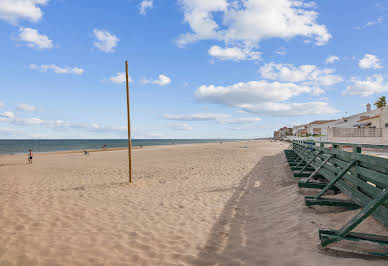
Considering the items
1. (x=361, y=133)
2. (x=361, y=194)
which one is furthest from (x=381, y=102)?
(x=361, y=194)

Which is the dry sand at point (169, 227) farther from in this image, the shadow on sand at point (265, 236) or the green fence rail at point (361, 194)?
the green fence rail at point (361, 194)

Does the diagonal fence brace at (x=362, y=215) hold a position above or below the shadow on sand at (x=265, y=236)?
above

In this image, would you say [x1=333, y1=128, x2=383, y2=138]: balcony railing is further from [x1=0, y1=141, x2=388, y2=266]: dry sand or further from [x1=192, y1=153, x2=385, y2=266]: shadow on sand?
[x1=192, y1=153, x2=385, y2=266]: shadow on sand

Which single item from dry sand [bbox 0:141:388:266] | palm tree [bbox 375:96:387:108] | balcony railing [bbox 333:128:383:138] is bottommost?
dry sand [bbox 0:141:388:266]

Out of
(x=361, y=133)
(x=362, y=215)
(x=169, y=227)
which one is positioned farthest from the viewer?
(x=361, y=133)

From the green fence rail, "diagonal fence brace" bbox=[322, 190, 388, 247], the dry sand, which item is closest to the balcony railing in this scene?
the dry sand

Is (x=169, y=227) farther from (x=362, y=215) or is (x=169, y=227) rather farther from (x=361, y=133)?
(x=361, y=133)

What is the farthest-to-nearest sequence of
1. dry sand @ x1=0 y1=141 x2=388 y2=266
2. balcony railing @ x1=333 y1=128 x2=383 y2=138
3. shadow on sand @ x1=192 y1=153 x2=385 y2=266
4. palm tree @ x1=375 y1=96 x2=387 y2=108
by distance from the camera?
1. palm tree @ x1=375 y1=96 x2=387 y2=108
2. balcony railing @ x1=333 y1=128 x2=383 y2=138
3. dry sand @ x1=0 y1=141 x2=388 y2=266
4. shadow on sand @ x1=192 y1=153 x2=385 y2=266

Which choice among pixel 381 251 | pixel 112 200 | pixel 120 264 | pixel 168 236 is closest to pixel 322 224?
pixel 381 251

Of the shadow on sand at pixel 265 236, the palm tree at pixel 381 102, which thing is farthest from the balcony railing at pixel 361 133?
the palm tree at pixel 381 102

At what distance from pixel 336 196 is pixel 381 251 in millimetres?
2579

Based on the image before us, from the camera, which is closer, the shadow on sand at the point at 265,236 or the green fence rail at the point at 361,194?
the green fence rail at the point at 361,194

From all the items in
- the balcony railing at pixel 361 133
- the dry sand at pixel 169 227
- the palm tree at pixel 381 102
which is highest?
the palm tree at pixel 381 102

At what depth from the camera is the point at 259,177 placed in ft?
31.0
